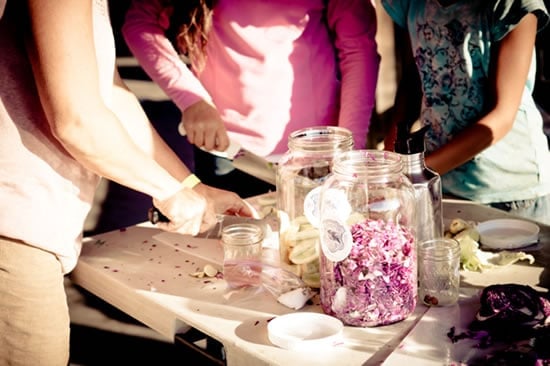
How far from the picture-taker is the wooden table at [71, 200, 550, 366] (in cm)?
127

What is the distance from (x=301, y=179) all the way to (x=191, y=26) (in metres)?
0.83

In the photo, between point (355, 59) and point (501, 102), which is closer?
point (501, 102)

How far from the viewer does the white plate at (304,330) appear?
1.28 metres

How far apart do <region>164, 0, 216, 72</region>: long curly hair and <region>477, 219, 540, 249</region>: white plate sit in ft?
3.34

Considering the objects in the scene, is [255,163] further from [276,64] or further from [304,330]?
[304,330]

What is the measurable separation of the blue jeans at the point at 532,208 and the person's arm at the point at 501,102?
23cm

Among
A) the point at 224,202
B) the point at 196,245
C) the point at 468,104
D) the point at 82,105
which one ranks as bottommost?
the point at 196,245

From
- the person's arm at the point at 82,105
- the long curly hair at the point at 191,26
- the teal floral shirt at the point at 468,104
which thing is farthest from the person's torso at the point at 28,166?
the teal floral shirt at the point at 468,104

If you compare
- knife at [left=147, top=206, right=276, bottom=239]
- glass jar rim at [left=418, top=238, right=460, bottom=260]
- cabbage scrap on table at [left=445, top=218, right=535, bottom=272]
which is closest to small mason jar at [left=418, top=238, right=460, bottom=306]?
glass jar rim at [left=418, top=238, right=460, bottom=260]

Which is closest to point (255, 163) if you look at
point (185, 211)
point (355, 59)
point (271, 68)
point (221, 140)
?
point (221, 140)

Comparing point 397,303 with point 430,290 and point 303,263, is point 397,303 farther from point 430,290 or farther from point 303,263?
point 303,263

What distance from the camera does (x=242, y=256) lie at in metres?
1.61

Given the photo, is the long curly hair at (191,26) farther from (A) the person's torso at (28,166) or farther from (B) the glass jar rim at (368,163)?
(B) the glass jar rim at (368,163)

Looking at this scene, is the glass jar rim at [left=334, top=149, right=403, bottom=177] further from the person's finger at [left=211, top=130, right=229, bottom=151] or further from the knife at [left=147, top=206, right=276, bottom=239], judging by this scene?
the person's finger at [left=211, top=130, right=229, bottom=151]
